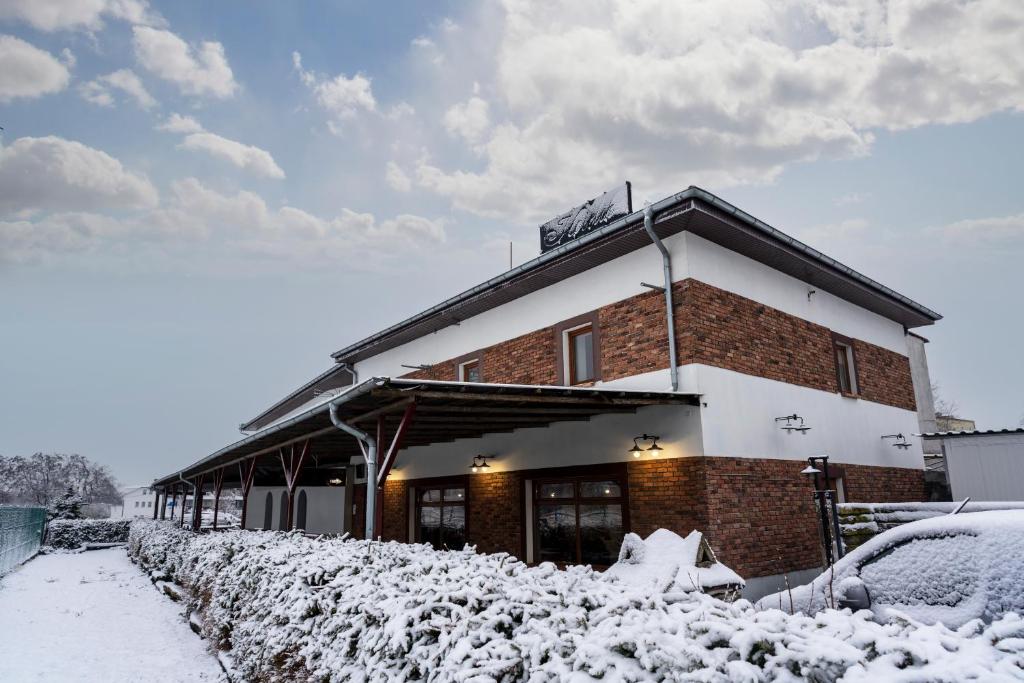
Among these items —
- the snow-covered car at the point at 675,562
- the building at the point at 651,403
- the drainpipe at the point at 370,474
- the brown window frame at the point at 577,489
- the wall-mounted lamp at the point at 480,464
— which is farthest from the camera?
the wall-mounted lamp at the point at 480,464

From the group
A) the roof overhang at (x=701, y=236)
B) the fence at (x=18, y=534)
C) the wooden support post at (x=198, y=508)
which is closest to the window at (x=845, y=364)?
the roof overhang at (x=701, y=236)

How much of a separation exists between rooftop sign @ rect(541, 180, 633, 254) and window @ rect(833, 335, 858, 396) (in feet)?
18.6

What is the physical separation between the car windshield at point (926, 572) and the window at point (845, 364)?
383 inches

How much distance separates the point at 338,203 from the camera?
58594mm

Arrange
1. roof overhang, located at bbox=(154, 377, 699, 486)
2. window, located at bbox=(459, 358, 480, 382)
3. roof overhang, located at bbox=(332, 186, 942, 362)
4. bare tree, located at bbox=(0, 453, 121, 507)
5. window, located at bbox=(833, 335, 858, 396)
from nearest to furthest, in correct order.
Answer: roof overhang, located at bbox=(154, 377, 699, 486) → roof overhang, located at bbox=(332, 186, 942, 362) → window, located at bbox=(833, 335, 858, 396) → window, located at bbox=(459, 358, 480, 382) → bare tree, located at bbox=(0, 453, 121, 507)

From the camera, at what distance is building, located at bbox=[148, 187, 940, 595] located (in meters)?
9.63

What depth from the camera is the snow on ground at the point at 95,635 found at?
7539 millimetres

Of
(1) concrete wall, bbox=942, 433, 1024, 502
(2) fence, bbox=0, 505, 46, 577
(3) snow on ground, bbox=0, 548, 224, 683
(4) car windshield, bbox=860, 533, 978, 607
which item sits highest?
(1) concrete wall, bbox=942, 433, 1024, 502

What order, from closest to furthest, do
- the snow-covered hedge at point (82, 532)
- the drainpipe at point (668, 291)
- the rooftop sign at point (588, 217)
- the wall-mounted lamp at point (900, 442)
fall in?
the drainpipe at point (668, 291) → the rooftop sign at point (588, 217) → the wall-mounted lamp at point (900, 442) → the snow-covered hedge at point (82, 532)

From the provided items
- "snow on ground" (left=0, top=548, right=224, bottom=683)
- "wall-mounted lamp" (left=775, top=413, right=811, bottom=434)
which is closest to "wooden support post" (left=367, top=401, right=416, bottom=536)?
"snow on ground" (left=0, top=548, right=224, bottom=683)

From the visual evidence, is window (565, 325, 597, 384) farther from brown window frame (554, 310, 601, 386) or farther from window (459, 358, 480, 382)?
window (459, 358, 480, 382)

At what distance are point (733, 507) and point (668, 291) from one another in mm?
3680

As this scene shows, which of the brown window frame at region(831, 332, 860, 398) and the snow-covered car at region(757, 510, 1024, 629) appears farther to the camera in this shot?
the brown window frame at region(831, 332, 860, 398)

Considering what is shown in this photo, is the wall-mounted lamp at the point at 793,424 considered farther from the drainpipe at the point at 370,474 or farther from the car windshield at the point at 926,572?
the drainpipe at the point at 370,474
